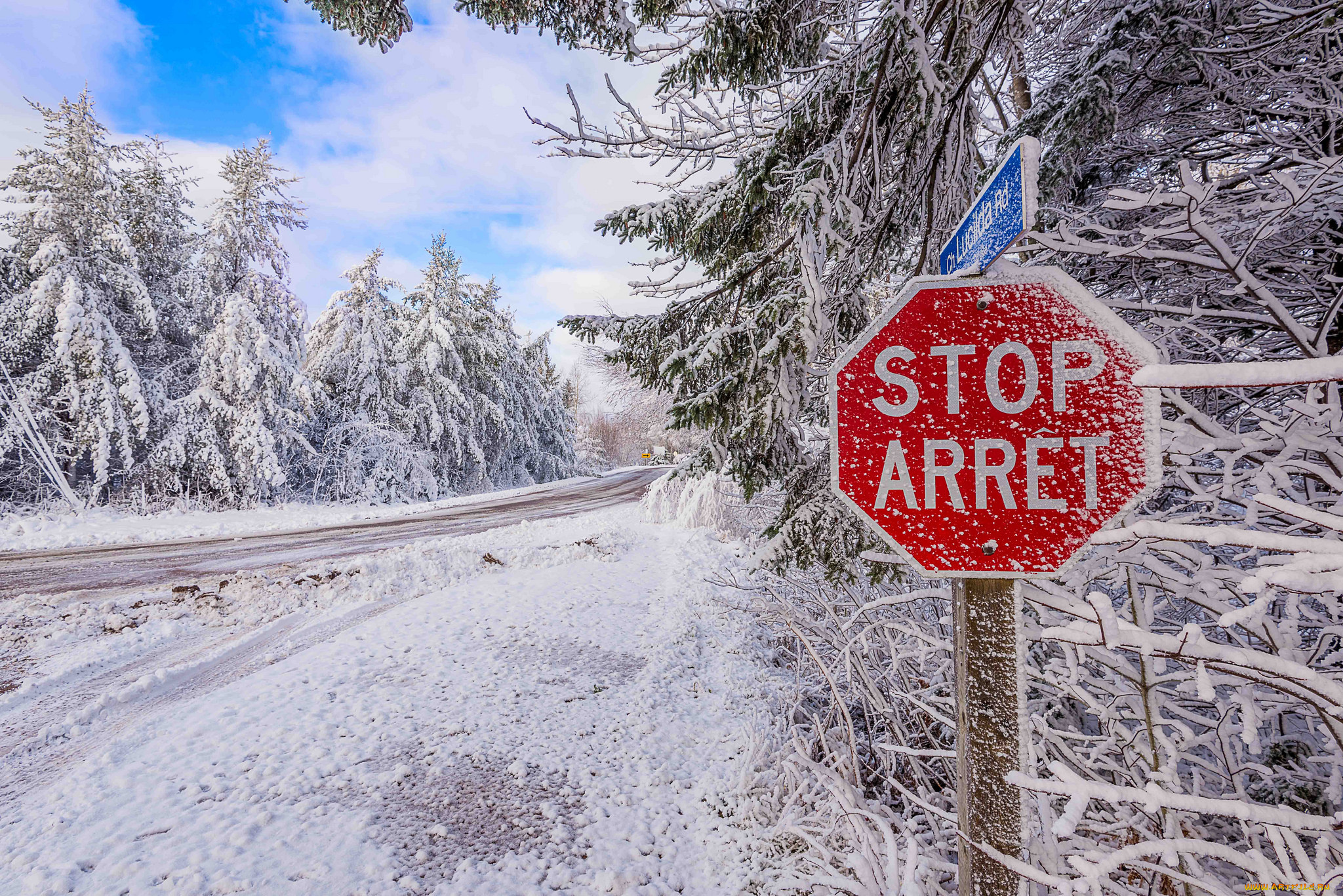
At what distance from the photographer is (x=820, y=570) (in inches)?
194

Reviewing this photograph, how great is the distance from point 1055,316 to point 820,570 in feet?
13.5

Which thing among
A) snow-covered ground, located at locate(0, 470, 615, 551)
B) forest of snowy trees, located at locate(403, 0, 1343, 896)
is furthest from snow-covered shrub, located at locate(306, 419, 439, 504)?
forest of snowy trees, located at locate(403, 0, 1343, 896)

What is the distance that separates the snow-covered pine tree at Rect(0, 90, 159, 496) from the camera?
12250mm

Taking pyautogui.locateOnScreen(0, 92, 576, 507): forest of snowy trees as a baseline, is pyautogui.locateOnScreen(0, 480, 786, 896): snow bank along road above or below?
below

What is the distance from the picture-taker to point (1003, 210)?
1071 millimetres

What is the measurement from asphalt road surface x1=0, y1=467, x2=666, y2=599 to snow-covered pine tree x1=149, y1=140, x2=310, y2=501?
488cm

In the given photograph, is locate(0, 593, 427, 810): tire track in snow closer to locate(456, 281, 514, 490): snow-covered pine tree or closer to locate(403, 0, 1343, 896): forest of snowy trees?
locate(403, 0, 1343, 896): forest of snowy trees

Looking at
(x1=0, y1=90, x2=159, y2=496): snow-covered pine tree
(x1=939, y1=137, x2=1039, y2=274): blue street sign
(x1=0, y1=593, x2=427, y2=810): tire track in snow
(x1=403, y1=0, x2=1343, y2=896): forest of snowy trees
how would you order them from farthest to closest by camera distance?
(x1=0, y1=90, x2=159, y2=496): snow-covered pine tree → (x1=0, y1=593, x2=427, y2=810): tire track in snow → (x1=403, y1=0, x2=1343, y2=896): forest of snowy trees → (x1=939, y1=137, x2=1039, y2=274): blue street sign

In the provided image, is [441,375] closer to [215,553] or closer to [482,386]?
[482,386]

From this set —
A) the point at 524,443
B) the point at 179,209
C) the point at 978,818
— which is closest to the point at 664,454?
the point at 524,443

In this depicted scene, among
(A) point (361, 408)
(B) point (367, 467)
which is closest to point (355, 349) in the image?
(A) point (361, 408)

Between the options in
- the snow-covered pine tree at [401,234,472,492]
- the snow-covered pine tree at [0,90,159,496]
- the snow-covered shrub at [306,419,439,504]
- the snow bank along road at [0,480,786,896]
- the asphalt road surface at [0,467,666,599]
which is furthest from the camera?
the snow-covered pine tree at [401,234,472,492]

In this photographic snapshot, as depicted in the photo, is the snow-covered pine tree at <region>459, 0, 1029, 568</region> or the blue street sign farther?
the snow-covered pine tree at <region>459, 0, 1029, 568</region>

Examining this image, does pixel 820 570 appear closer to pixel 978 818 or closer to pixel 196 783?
pixel 978 818
